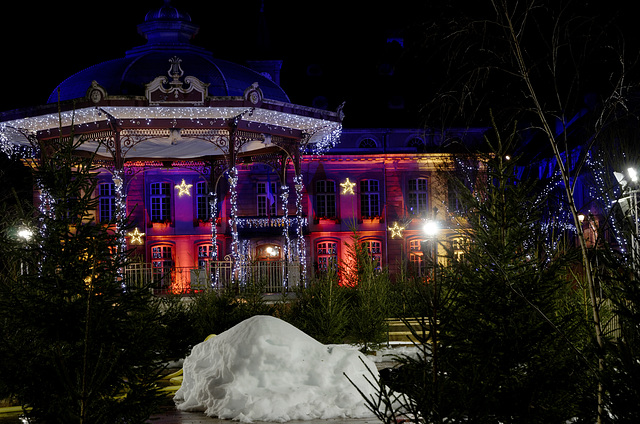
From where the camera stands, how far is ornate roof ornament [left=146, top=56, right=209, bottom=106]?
74.5 ft

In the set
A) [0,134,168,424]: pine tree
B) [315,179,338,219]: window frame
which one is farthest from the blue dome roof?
[0,134,168,424]: pine tree

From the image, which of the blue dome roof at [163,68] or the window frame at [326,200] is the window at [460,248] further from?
the window frame at [326,200]

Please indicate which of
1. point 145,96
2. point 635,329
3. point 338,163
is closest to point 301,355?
point 635,329

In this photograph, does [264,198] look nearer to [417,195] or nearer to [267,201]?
[267,201]

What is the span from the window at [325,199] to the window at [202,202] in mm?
5957

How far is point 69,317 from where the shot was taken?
810cm

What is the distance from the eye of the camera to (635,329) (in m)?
5.77

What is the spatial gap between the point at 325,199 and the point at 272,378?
99.2 ft

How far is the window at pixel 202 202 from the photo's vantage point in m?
40.2

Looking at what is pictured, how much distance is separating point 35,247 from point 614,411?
20.0ft

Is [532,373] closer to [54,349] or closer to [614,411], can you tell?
[614,411]

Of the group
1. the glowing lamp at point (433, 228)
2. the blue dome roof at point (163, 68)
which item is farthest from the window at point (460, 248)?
the blue dome roof at point (163, 68)

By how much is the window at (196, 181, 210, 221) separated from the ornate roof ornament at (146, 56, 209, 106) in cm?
1731

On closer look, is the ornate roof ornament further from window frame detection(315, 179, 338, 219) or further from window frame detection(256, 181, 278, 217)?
window frame detection(315, 179, 338, 219)
